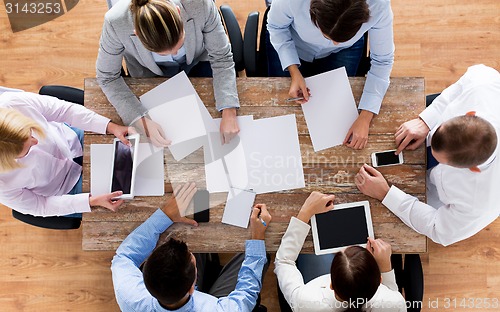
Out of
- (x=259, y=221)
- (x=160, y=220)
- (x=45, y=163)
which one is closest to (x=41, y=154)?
(x=45, y=163)

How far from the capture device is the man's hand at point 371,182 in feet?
5.84

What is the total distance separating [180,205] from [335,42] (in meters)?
0.83

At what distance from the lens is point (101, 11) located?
109 inches

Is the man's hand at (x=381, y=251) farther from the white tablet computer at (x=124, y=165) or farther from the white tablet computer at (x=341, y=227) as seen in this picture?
the white tablet computer at (x=124, y=165)

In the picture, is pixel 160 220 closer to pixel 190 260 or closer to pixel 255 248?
pixel 190 260

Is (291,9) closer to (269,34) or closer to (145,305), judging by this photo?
(269,34)

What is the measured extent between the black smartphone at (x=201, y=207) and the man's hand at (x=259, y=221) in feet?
0.57

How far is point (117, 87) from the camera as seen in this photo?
1859mm

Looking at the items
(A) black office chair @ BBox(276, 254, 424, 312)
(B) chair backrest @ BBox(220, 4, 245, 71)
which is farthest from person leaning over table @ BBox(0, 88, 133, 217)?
(A) black office chair @ BBox(276, 254, 424, 312)

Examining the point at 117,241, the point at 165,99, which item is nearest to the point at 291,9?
the point at 165,99

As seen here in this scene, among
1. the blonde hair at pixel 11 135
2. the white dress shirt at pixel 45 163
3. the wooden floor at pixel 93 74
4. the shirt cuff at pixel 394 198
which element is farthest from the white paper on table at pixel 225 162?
the wooden floor at pixel 93 74

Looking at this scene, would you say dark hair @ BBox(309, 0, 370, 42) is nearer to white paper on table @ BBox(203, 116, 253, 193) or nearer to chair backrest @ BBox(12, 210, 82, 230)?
white paper on table @ BBox(203, 116, 253, 193)

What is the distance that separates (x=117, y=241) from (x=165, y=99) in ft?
1.95

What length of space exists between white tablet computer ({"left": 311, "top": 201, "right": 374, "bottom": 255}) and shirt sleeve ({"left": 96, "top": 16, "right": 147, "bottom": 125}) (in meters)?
0.82
